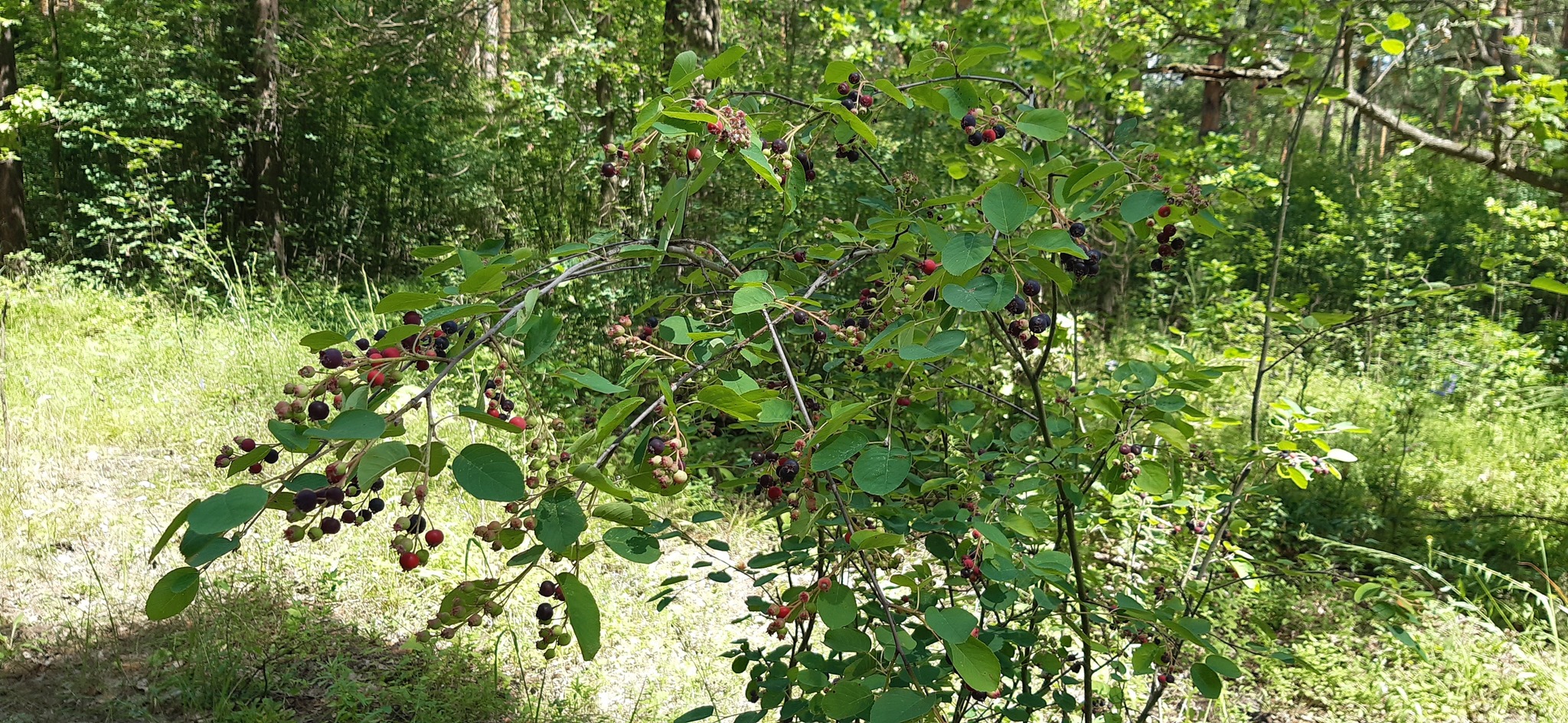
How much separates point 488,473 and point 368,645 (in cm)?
227

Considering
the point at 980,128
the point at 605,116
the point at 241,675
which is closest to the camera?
the point at 980,128

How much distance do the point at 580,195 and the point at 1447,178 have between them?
11573 millimetres

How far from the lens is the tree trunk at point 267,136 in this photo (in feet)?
23.6

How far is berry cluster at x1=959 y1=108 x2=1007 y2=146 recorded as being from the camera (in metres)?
1.09

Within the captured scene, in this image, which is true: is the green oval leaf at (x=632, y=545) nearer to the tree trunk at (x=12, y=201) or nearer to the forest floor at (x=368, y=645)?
the forest floor at (x=368, y=645)

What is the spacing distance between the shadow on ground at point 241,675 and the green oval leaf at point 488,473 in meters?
1.80

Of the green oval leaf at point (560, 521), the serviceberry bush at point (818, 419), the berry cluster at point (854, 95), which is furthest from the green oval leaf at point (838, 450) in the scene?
the berry cluster at point (854, 95)

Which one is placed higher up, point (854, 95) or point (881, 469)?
point (854, 95)

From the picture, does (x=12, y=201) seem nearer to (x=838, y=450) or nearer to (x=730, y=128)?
(x=730, y=128)

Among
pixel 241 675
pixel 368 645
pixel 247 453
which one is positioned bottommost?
pixel 368 645

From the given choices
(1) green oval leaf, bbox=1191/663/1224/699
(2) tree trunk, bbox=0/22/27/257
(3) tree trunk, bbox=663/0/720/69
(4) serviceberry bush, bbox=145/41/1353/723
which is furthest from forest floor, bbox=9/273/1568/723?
(2) tree trunk, bbox=0/22/27/257

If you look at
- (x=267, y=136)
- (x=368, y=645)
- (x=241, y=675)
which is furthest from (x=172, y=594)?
(x=267, y=136)

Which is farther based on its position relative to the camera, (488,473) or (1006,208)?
(1006,208)

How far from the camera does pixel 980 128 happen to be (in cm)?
113
